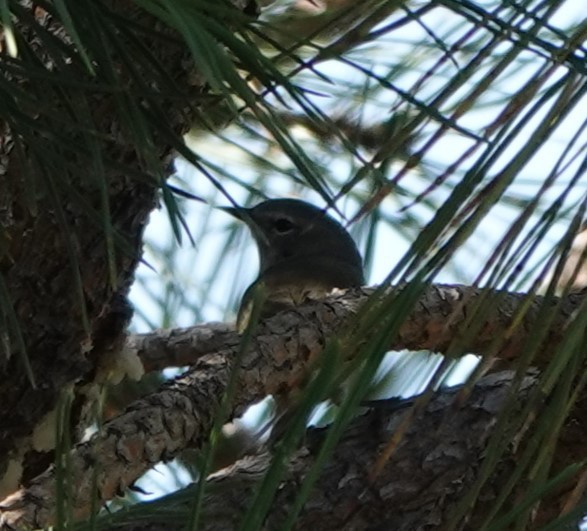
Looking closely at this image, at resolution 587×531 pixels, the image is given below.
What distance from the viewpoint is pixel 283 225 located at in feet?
10.7

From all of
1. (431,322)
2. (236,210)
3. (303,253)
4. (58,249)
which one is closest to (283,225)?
(303,253)

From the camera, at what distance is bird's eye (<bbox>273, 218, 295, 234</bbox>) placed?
3220 millimetres

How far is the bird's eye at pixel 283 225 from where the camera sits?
322cm

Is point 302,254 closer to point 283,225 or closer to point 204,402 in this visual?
point 283,225

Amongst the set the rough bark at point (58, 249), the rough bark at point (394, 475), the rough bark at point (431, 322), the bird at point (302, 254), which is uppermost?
the bird at point (302, 254)

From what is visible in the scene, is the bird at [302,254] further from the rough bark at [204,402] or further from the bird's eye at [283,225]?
the rough bark at [204,402]

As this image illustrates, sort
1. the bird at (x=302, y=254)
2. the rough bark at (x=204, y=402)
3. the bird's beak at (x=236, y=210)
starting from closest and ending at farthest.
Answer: the bird's beak at (x=236, y=210) < the rough bark at (x=204, y=402) < the bird at (x=302, y=254)

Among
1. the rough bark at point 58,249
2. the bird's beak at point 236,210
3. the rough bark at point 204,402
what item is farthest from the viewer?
the rough bark at point 58,249

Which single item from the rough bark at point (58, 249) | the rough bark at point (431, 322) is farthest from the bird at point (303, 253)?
the rough bark at point (58, 249)

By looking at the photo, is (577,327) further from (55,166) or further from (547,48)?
(55,166)

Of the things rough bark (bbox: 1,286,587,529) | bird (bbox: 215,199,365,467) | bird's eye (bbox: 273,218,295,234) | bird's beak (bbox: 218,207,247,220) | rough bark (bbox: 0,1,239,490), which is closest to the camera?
bird's beak (bbox: 218,207,247,220)

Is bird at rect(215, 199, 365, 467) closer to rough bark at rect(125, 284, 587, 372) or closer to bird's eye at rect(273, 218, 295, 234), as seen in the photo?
bird's eye at rect(273, 218, 295, 234)

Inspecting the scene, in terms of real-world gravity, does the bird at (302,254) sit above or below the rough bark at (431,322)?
above

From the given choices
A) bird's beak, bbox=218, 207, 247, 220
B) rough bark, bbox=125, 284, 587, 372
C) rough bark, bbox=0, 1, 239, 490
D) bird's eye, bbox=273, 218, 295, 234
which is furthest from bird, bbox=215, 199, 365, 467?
rough bark, bbox=0, 1, 239, 490
